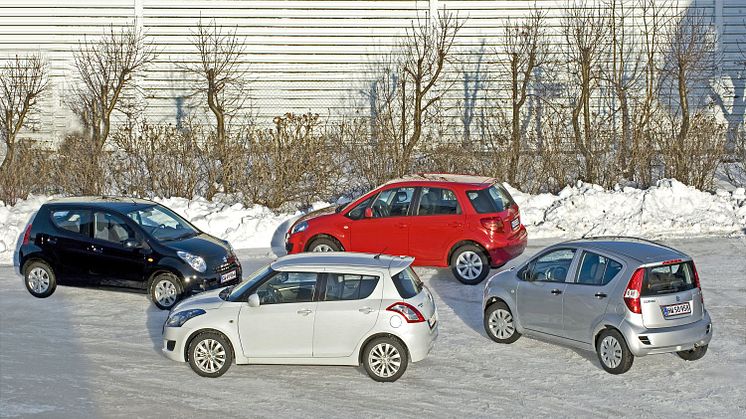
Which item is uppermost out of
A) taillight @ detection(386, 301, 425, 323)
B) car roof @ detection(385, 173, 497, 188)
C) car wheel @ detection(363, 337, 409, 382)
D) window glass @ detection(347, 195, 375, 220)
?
car roof @ detection(385, 173, 497, 188)

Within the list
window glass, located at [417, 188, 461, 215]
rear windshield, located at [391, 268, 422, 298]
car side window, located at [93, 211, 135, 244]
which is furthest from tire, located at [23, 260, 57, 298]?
rear windshield, located at [391, 268, 422, 298]

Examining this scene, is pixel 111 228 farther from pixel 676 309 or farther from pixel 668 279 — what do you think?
pixel 676 309

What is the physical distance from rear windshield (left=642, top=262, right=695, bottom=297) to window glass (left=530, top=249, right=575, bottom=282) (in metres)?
1.05

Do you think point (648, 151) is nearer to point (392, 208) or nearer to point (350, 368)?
point (392, 208)

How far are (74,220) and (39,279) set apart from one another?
3.50 ft

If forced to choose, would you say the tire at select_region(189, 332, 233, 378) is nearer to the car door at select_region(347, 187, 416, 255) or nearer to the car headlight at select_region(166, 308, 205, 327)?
the car headlight at select_region(166, 308, 205, 327)

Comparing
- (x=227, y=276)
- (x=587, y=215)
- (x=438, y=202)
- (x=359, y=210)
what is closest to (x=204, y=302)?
(x=227, y=276)

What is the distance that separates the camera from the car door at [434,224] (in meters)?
15.3

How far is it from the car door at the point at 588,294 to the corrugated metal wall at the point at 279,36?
16856 mm

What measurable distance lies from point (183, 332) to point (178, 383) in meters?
0.57

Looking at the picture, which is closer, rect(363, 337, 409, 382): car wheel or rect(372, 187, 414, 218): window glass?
rect(363, 337, 409, 382): car wheel

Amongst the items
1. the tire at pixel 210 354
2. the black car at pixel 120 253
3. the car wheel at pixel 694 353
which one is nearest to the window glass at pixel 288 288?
the tire at pixel 210 354

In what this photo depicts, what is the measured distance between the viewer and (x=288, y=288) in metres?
10.9

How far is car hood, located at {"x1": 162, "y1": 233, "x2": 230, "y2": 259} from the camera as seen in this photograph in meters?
14.3
